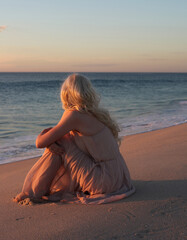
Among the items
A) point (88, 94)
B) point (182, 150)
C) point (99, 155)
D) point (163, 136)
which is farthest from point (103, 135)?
point (163, 136)

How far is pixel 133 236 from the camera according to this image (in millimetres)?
2639

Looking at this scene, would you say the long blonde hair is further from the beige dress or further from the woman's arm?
the beige dress

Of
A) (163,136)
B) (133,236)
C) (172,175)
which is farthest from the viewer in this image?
(163,136)

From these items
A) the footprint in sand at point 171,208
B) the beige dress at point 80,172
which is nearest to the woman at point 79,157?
the beige dress at point 80,172

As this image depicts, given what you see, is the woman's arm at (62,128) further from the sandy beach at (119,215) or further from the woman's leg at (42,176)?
the sandy beach at (119,215)

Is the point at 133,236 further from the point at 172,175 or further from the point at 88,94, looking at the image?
the point at 172,175

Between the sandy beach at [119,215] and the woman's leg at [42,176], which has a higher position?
the woman's leg at [42,176]

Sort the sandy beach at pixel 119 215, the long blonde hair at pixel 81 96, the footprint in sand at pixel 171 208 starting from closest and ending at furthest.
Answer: the sandy beach at pixel 119 215 < the footprint in sand at pixel 171 208 < the long blonde hair at pixel 81 96

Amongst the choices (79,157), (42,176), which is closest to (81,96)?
(79,157)

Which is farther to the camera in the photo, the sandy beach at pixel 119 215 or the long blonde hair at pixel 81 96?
the long blonde hair at pixel 81 96

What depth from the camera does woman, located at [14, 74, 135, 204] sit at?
11.3 feet

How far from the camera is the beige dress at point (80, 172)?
352 centimetres

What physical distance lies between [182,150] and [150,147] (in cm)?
85

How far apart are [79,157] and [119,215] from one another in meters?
0.78
